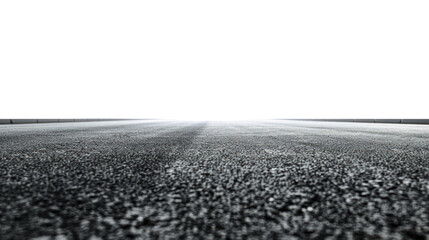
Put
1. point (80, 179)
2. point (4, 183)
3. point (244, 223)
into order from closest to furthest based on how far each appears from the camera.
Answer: point (244, 223) < point (4, 183) < point (80, 179)

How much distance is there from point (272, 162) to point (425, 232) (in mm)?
1916

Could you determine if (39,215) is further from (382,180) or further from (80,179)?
(382,180)

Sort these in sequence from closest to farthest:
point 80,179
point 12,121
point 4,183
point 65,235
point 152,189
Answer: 1. point 65,235
2. point 152,189
3. point 4,183
4. point 80,179
5. point 12,121

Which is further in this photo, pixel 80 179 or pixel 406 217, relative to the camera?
pixel 80 179

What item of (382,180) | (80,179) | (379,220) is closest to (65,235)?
(80,179)

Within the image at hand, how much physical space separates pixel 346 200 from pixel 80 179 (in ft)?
6.04

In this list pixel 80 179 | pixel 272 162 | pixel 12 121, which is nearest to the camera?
pixel 80 179

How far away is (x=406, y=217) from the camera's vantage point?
1.38 metres

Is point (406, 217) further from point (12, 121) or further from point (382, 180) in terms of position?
point (12, 121)

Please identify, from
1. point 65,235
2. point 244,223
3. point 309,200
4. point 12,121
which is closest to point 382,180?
point 309,200

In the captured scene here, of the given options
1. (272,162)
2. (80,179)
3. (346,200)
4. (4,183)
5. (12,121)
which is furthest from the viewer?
(12,121)

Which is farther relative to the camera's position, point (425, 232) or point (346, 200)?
point (346, 200)

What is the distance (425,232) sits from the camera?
122 centimetres

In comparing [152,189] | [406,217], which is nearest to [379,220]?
[406,217]
